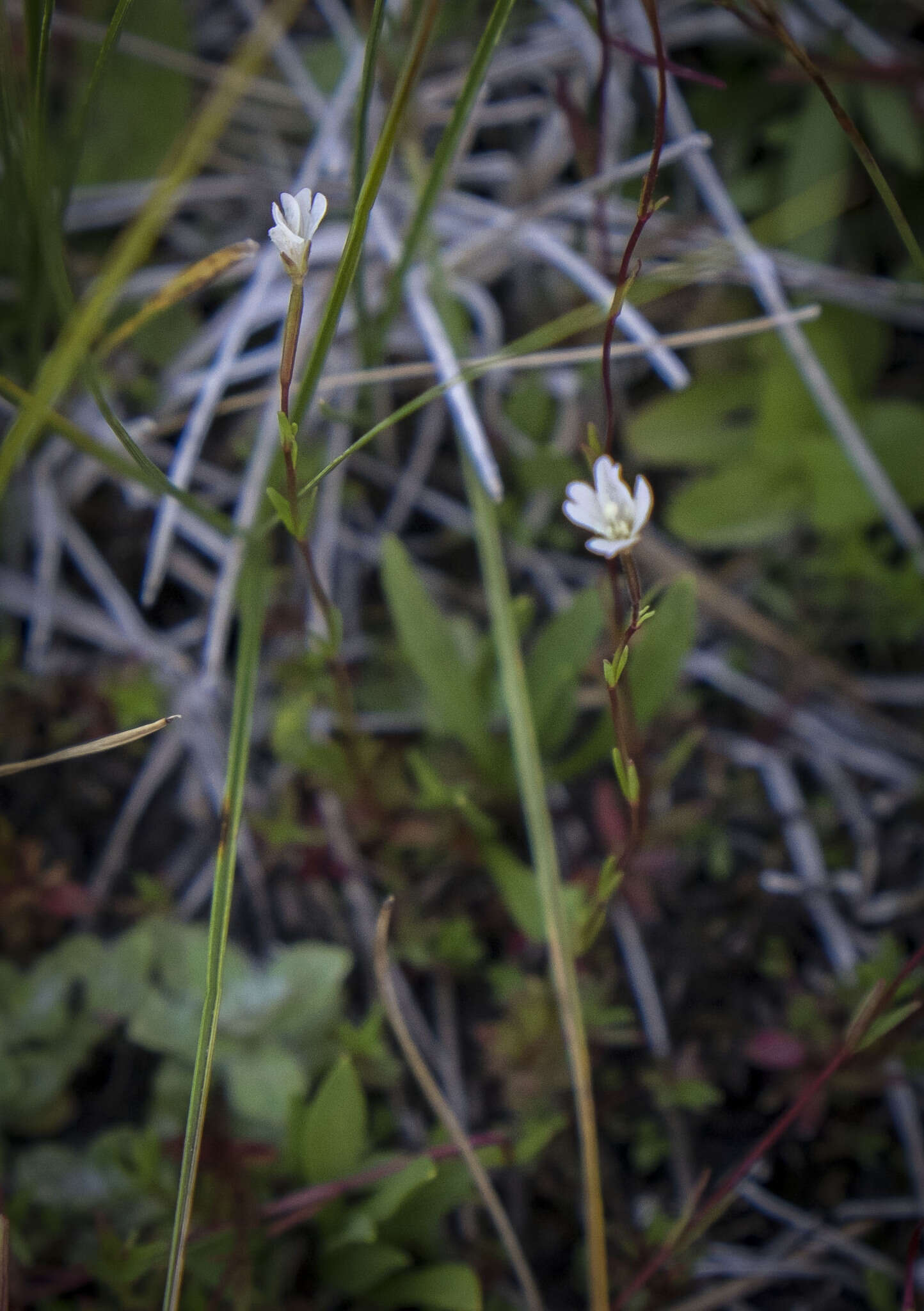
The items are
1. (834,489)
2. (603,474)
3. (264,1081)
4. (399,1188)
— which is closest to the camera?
(603,474)

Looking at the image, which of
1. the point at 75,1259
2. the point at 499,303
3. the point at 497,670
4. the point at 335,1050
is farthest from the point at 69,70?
the point at 75,1259

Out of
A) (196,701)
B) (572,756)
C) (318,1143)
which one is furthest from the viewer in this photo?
(196,701)

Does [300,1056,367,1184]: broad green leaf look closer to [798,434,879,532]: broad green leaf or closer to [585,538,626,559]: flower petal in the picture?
[585,538,626,559]: flower petal

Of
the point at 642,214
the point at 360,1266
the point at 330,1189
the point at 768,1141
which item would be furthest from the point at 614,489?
the point at 360,1266

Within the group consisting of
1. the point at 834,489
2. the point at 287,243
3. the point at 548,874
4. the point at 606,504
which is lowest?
the point at 548,874

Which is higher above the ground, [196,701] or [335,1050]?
[196,701]

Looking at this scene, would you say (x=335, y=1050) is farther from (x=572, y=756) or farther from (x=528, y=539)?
Result: (x=528, y=539)

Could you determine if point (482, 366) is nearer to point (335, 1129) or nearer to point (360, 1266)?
point (335, 1129)

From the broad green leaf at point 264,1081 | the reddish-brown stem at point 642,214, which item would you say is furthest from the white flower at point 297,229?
the broad green leaf at point 264,1081

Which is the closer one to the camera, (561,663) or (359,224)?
(359,224)
